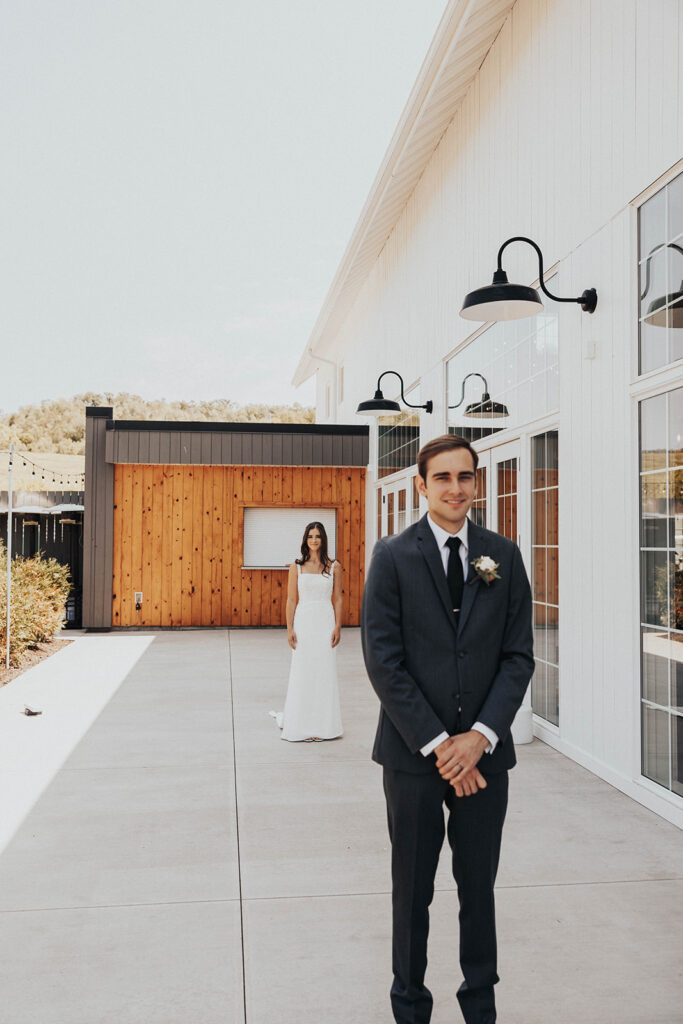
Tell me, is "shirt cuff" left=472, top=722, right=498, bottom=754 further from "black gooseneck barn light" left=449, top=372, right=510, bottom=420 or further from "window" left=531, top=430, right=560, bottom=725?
"black gooseneck barn light" left=449, top=372, right=510, bottom=420

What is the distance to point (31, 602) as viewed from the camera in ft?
31.7

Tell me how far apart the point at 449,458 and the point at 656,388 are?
2381 mm

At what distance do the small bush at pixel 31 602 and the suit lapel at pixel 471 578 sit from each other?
7.42m

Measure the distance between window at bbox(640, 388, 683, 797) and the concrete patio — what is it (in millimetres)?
399

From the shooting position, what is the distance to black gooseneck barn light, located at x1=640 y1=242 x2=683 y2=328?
3.97 meters

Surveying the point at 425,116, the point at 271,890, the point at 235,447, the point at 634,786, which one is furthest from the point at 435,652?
the point at 235,447

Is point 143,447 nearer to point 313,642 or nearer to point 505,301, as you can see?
point 313,642

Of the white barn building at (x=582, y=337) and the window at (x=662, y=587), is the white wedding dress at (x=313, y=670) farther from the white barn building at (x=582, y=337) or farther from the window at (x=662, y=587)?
the window at (x=662, y=587)

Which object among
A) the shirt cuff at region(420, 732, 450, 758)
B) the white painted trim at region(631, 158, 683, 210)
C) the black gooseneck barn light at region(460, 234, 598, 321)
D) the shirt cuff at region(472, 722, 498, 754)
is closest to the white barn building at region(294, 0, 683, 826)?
the white painted trim at region(631, 158, 683, 210)

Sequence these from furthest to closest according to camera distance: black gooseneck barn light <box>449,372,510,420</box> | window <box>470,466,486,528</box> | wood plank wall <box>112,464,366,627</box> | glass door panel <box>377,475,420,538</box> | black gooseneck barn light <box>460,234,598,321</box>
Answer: wood plank wall <box>112,464,366,627</box> → glass door panel <box>377,475,420,538</box> → window <box>470,466,486,528</box> → black gooseneck barn light <box>449,372,510,420</box> → black gooseneck barn light <box>460,234,598,321</box>

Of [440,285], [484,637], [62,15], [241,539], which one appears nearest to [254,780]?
[484,637]

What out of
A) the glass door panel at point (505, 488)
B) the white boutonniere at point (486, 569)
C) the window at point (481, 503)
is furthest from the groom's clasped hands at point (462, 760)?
the window at point (481, 503)

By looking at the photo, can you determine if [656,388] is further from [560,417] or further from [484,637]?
[484,637]

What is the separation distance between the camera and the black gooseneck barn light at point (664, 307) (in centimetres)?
397
